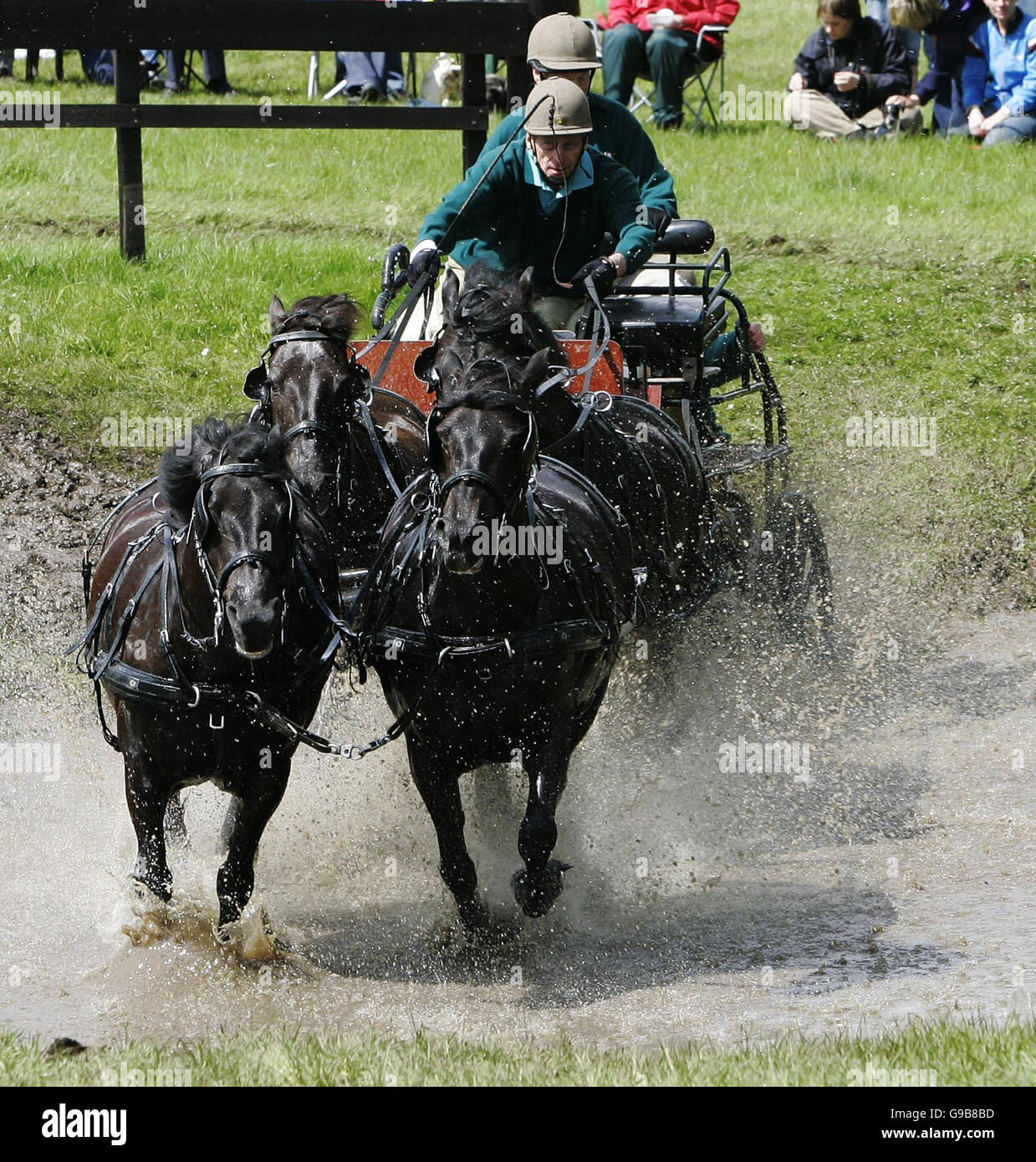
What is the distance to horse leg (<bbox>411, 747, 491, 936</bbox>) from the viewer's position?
5188 millimetres

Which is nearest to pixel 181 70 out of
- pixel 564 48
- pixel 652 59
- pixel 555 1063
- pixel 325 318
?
pixel 652 59

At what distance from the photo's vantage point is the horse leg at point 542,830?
5098mm

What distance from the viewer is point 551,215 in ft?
22.7

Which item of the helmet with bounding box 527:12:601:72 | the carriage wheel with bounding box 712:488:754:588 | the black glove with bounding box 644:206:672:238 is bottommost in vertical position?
the carriage wheel with bounding box 712:488:754:588

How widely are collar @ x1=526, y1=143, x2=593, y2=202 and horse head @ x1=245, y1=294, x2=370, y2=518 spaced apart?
133 centimetres

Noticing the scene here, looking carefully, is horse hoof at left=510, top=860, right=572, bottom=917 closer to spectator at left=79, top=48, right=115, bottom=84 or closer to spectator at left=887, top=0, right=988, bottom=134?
spectator at left=887, top=0, right=988, bottom=134

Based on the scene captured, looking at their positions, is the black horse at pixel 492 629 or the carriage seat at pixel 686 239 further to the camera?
the carriage seat at pixel 686 239

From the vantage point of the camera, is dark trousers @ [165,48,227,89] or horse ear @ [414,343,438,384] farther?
dark trousers @ [165,48,227,89]

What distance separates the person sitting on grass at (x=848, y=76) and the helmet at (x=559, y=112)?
7.99m

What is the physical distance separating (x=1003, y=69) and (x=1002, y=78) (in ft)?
0.43

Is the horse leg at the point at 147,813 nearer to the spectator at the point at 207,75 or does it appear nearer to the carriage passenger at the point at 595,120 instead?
the carriage passenger at the point at 595,120

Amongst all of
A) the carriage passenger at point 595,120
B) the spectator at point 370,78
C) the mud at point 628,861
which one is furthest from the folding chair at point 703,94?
the carriage passenger at point 595,120

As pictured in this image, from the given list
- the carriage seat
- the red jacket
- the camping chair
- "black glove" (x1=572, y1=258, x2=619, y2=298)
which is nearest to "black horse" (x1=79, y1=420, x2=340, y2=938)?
"black glove" (x1=572, y1=258, x2=619, y2=298)
